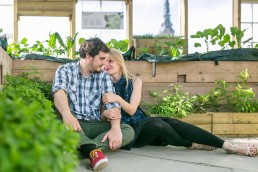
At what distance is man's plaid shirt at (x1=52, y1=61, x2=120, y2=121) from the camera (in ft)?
10.8

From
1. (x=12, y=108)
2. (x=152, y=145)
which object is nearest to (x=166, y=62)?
(x=152, y=145)

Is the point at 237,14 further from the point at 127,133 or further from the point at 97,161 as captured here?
the point at 97,161

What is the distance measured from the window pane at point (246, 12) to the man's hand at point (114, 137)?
6.33 metres

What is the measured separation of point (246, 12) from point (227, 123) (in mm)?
A: 4794

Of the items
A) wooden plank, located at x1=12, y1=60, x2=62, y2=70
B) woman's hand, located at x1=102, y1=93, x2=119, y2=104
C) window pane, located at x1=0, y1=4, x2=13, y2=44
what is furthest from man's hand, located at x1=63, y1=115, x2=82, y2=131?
window pane, located at x1=0, y1=4, x2=13, y2=44

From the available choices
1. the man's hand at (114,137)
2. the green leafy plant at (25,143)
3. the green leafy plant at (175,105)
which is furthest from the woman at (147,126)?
the green leafy plant at (25,143)

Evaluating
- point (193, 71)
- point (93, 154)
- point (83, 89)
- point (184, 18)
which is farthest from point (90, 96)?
point (184, 18)

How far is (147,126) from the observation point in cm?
337

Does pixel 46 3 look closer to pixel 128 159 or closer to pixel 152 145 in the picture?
pixel 152 145

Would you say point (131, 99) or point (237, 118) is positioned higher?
point (131, 99)

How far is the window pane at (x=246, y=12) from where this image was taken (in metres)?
8.70

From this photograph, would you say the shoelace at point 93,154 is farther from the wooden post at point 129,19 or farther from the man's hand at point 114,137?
the wooden post at point 129,19

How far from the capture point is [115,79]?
11.8 feet

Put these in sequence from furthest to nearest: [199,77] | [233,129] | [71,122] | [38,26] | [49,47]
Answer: [38,26], [49,47], [199,77], [233,129], [71,122]
